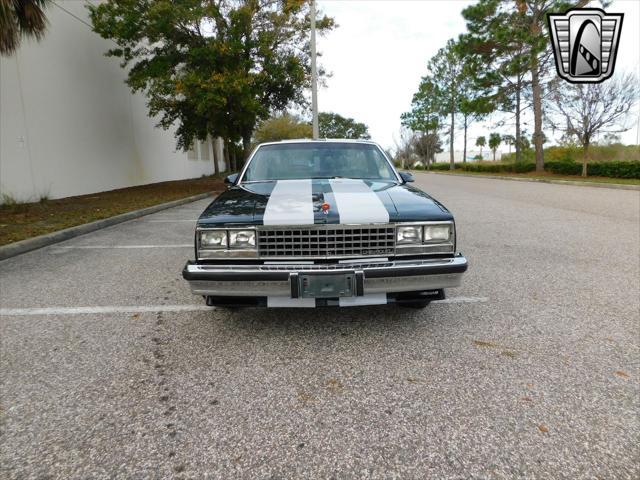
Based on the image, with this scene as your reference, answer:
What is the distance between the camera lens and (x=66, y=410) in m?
2.03

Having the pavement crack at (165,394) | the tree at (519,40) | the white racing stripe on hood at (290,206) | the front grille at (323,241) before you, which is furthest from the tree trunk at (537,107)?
the pavement crack at (165,394)

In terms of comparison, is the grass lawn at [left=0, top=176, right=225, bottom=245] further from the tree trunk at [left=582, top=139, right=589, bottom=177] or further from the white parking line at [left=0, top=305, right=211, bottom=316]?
the tree trunk at [left=582, top=139, right=589, bottom=177]

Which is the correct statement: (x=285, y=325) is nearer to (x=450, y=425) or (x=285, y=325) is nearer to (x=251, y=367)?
(x=251, y=367)

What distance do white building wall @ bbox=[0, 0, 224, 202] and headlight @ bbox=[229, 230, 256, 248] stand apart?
948 centimetres

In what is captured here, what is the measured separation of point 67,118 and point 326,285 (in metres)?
12.3

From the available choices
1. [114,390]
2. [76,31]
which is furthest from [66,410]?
[76,31]

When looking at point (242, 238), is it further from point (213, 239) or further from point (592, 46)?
point (592, 46)

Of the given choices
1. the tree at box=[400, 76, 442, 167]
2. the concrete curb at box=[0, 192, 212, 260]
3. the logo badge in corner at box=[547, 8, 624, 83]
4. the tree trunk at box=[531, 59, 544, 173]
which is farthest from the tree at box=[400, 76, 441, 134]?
the concrete curb at box=[0, 192, 212, 260]

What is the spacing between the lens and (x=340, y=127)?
101 m

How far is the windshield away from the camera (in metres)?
→ 3.90

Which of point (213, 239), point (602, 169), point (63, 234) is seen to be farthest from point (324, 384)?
point (602, 169)

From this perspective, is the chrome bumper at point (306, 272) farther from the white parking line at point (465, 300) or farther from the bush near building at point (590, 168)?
the bush near building at point (590, 168)

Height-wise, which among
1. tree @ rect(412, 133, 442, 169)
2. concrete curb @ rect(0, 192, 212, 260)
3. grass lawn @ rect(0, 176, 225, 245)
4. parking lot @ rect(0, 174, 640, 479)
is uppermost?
tree @ rect(412, 133, 442, 169)

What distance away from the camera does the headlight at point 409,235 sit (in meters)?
2.66
